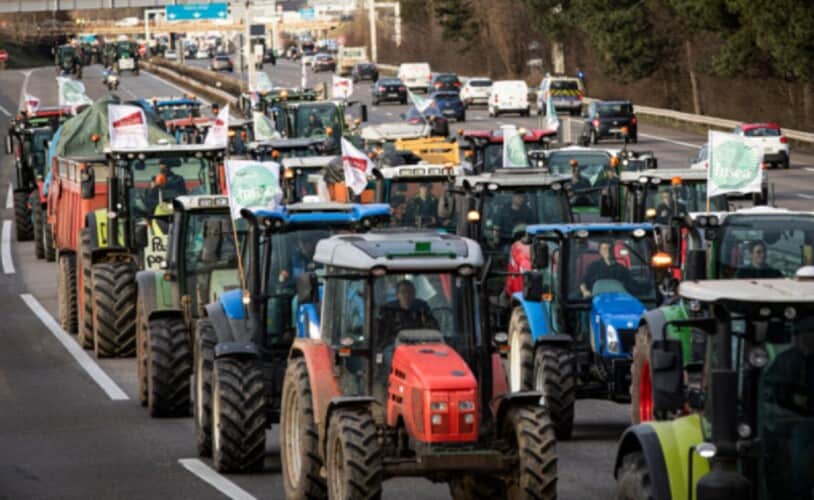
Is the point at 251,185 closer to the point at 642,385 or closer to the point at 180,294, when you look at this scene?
the point at 180,294

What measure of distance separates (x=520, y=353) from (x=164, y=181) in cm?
825

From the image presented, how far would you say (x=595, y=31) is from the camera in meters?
93.8

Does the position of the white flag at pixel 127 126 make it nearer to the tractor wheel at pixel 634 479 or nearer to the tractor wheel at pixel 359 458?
the tractor wheel at pixel 359 458

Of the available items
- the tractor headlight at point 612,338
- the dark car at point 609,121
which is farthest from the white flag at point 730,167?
the dark car at point 609,121

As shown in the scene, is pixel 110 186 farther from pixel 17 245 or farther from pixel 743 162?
pixel 17 245

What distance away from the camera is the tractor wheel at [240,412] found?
1766cm

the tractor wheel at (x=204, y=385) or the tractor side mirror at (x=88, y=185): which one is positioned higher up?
the tractor side mirror at (x=88, y=185)

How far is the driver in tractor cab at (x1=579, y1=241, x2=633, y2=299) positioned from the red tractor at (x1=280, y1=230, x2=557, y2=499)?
5826 mm

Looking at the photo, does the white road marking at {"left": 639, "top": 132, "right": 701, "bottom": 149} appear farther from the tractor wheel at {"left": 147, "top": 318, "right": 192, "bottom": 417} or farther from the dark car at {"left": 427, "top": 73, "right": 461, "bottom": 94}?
the tractor wheel at {"left": 147, "top": 318, "right": 192, "bottom": 417}

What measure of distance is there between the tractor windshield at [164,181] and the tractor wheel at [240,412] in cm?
984

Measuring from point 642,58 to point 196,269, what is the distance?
71233 millimetres

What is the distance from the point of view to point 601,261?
21000 mm

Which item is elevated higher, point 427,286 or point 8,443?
point 427,286

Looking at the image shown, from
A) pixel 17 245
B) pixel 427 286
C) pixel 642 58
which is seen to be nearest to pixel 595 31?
pixel 642 58
